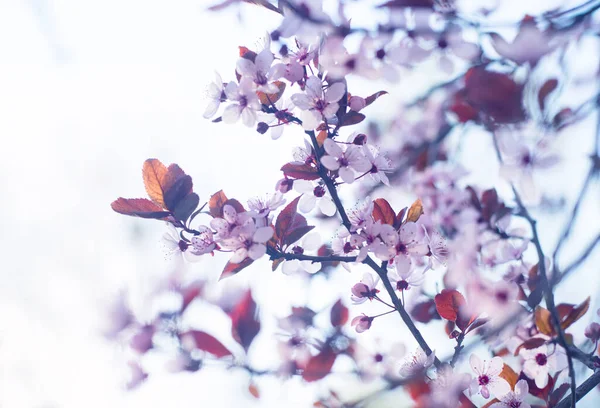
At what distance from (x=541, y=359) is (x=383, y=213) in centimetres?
60

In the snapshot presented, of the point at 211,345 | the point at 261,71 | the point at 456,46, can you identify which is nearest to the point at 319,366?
the point at 211,345

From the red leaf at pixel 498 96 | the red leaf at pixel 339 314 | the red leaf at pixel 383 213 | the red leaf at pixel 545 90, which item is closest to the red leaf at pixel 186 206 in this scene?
the red leaf at pixel 383 213

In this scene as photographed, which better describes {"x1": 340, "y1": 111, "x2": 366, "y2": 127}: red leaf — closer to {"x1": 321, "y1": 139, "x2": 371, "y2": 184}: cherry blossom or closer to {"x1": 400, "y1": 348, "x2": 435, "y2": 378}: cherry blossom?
{"x1": 321, "y1": 139, "x2": 371, "y2": 184}: cherry blossom

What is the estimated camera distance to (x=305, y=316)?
136 cm

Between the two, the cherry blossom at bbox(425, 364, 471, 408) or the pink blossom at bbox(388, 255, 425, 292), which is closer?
the cherry blossom at bbox(425, 364, 471, 408)

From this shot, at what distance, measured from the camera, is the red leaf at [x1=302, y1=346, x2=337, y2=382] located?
1.16 m

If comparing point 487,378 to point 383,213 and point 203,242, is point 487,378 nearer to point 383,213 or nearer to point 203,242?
point 383,213

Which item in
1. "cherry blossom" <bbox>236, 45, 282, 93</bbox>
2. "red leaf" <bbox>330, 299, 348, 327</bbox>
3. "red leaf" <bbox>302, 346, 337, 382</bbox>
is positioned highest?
"cherry blossom" <bbox>236, 45, 282, 93</bbox>

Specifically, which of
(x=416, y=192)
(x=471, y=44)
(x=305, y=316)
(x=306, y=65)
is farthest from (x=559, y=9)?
(x=416, y=192)

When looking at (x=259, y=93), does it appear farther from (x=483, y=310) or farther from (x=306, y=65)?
(x=483, y=310)

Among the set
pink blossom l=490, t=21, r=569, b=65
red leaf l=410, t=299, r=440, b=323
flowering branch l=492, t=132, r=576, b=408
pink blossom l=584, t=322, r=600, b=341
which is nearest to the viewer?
flowering branch l=492, t=132, r=576, b=408

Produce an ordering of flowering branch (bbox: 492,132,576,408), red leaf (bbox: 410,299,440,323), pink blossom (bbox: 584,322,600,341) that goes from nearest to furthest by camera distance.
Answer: flowering branch (bbox: 492,132,576,408)
pink blossom (bbox: 584,322,600,341)
red leaf (bbox: 410,299,440,323)

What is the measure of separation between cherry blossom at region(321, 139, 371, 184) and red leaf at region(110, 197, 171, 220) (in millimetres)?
416

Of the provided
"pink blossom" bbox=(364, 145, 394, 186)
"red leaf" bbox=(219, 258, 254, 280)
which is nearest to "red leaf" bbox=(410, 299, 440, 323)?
"pink blossom" bbox=(364, 145, 394, 186)
